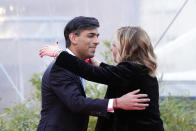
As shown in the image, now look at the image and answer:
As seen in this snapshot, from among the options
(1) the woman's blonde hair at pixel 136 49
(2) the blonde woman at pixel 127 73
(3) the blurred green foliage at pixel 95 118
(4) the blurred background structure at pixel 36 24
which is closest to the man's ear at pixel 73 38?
(2) the blonde woman at pixel 127 73

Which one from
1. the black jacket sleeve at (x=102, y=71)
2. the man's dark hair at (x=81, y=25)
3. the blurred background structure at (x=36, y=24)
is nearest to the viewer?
the black jacket sleeve at (x=102, y=71)

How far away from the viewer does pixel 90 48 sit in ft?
8.75

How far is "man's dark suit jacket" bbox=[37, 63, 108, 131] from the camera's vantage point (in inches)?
94.3

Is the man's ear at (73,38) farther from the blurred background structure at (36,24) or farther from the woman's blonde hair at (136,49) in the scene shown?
the blurred background structure at (36,24)

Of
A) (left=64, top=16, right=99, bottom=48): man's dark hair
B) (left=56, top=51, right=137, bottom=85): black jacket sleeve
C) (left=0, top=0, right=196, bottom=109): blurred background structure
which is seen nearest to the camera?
A: (left=56, top=51, right=137, bottom=85): black jacket sleeve

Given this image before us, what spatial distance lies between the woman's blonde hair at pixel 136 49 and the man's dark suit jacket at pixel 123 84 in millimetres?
44

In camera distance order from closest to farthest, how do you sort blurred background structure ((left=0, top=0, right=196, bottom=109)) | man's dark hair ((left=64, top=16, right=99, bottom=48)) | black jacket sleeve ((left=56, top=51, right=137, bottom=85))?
black jacket sleeve ((left=56, top=51, right=137, bottom=85))
man's dark hair ((left=64, top=16, right=99, bottom=48))
blurred background structure ((left=0, top=0, right=196, bottom=109))

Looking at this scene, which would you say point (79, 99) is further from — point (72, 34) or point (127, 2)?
point (127, 2)

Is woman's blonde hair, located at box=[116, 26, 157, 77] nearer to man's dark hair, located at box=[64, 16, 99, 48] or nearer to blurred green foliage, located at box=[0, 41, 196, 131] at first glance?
man's dark hair, located at box=[64, 16, 99, 48]

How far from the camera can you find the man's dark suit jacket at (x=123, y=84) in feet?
7.77

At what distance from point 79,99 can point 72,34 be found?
0.44m

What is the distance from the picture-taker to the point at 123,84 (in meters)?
2.37

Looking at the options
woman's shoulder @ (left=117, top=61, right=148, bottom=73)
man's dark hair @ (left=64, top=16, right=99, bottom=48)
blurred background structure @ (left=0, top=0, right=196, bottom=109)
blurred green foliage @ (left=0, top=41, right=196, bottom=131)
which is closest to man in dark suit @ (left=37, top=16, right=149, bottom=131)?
man's dark hair @ (left=64, top=16, right=99, bottom=48)

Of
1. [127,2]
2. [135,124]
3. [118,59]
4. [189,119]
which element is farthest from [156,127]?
[127,2]
